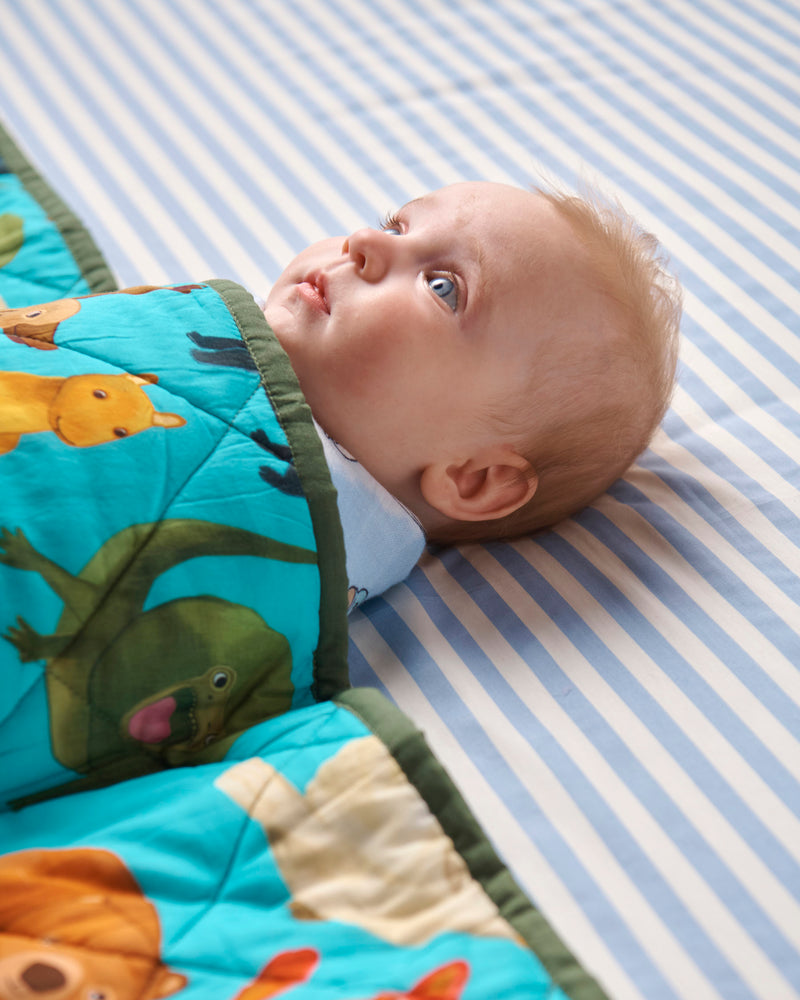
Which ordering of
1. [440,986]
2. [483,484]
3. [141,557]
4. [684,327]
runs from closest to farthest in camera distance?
1. [440,986]
2. [141,557]
3. [483,484]
4. [684,327]

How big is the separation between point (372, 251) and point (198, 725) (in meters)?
0.48

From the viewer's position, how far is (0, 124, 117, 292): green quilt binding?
1.21 m

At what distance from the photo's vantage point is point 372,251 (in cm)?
99

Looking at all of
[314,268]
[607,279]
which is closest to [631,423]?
[607,279]

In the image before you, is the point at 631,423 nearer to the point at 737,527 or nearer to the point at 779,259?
the point at 737,527

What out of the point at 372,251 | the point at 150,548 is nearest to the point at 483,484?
the point at 372,251

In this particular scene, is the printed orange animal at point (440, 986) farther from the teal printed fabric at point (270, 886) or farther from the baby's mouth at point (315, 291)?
the baby's mouth at point (315, 291)

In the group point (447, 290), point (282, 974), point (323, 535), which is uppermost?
point (447, 290)

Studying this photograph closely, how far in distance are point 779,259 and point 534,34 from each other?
71 cm

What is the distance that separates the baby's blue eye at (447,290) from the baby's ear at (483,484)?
146mm

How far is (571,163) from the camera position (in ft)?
4.77

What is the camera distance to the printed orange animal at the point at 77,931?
0.63 metres

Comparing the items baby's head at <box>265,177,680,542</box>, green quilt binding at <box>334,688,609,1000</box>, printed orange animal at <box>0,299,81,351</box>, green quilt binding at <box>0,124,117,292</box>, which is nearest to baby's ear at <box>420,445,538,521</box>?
baby's head at <box>265,177,680,542</box>

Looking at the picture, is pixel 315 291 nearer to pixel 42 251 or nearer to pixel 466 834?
pixel 42 251
